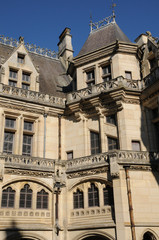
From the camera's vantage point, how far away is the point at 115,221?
14.5 metres

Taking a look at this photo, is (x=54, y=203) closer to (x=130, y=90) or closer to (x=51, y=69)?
(x=130, y=90)

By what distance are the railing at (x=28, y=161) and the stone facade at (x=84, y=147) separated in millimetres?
62

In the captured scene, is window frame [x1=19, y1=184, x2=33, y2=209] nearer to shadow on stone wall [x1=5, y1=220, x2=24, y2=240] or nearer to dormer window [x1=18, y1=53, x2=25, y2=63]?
shadow on stone wall [x1=5, y1=220, x2=24, y2=240]

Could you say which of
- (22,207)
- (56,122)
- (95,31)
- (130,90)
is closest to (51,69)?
(95,31)

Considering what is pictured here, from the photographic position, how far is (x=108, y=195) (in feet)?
51.4

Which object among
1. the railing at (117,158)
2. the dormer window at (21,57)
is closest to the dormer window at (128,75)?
the railing at (117,158)

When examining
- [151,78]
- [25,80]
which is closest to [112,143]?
[151,78]

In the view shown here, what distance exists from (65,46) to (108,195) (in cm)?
1858

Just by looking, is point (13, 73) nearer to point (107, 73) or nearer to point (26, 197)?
point (107, 73)

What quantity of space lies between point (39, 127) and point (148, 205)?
8.74 meters

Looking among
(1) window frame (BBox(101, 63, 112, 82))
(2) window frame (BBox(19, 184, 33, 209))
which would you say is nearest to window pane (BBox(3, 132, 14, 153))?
(2) window frame (BBox(19, 184, 33, 209))

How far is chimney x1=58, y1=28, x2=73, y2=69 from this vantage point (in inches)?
1120

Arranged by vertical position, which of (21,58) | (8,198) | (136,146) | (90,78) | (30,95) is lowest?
(8,198)

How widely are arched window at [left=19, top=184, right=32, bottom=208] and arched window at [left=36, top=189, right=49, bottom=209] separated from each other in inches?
18.5
